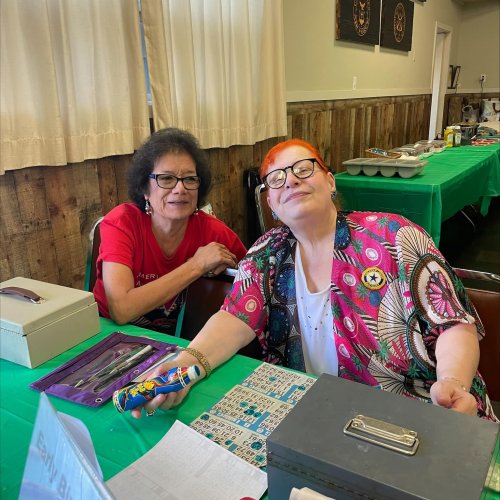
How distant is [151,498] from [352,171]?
9.15 feet

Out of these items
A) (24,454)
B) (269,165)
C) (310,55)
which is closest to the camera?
(24,454)

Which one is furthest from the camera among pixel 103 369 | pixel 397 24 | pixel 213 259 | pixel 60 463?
pixel 397 24

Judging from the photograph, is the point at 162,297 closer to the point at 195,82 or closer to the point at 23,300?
the point at 23,300

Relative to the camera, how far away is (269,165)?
1.28m

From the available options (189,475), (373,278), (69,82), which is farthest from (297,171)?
(69,82)

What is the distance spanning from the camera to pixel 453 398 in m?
0.87

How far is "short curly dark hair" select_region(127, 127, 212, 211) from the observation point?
1.56 m

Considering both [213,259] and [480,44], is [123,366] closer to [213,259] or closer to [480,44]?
[213,259]

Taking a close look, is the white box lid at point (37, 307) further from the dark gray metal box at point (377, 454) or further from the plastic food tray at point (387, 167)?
the plastic food tray at point (387, 167)

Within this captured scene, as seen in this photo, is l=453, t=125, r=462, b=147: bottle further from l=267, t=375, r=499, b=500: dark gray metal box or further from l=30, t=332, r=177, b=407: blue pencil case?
l=267, t=375, r=499, b=500: dark gray metal box

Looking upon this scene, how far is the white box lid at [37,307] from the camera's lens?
1055 millimetres

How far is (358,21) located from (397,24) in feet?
3.16

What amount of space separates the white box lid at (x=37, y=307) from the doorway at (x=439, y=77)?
21.8 feet

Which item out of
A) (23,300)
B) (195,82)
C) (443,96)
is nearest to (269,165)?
(23,300)
